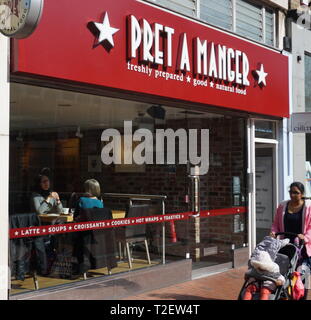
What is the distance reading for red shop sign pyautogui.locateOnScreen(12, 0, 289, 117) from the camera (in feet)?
19.9

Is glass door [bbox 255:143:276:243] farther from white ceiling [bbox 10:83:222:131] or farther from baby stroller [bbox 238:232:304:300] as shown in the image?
baby stroller [bbox 238:232:304:300]

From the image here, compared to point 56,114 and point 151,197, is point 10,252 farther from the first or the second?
point 151,197

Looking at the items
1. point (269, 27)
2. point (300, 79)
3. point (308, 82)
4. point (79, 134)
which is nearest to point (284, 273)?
point (79, 134)

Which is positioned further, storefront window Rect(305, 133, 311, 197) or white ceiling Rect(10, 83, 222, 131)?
storefront window Rect(305, 133, 311, 197)

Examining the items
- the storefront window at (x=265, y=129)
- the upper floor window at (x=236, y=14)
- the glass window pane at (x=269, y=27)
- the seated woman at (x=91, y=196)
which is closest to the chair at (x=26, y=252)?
the seated woman at (x=91, y=196)

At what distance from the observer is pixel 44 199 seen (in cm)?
645

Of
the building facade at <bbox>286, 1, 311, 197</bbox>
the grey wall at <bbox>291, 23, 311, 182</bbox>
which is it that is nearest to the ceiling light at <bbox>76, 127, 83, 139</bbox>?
the building facade at <bbox>286, 1, 311, 197</bbox>

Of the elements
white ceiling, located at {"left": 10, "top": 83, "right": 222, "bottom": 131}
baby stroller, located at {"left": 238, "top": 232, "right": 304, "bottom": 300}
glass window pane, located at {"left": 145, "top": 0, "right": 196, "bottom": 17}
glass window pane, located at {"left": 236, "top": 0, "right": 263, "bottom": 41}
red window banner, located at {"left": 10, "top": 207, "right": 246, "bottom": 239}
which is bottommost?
baby stroller, located at {"left": 238, "top": 232, "right": 304, "bottom": 300}

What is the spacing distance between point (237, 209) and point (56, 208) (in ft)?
14.2

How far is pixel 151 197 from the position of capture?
26.3 ft

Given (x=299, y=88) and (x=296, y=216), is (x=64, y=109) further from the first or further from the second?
(x=299, y=88)

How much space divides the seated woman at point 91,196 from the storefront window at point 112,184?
0.02 meters

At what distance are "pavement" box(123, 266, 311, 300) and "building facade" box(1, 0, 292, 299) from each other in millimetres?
179

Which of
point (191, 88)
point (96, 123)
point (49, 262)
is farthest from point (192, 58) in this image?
point (49, 262)
